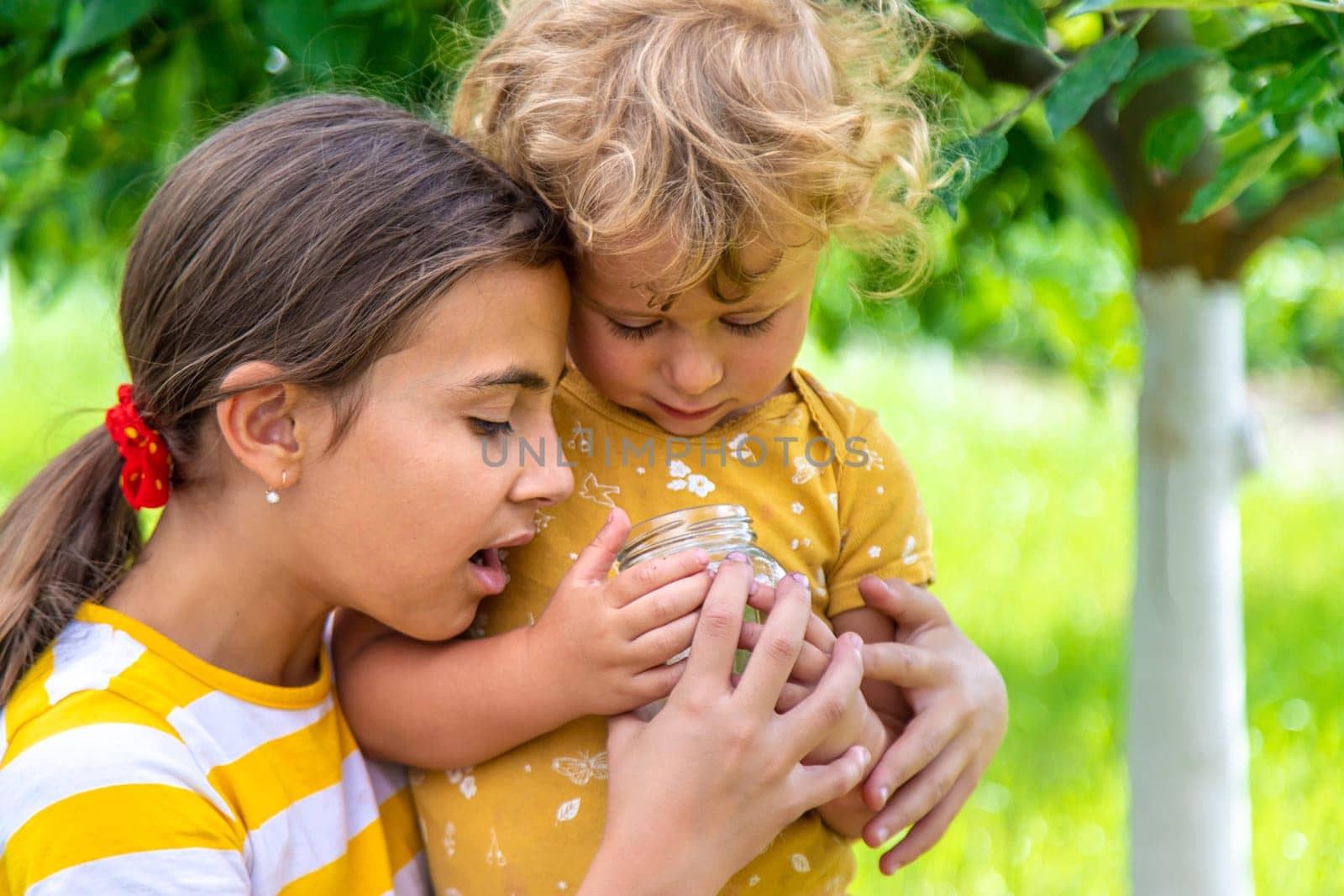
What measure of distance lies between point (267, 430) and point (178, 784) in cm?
36

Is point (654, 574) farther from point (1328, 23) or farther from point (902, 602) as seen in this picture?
point (1328, 23)

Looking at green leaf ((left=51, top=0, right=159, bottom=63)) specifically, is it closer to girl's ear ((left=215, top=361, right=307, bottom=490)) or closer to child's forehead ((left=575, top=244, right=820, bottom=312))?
girl's ear ((left=215, top=361, right=307, bottom=490))

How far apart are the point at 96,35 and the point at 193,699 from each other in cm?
78

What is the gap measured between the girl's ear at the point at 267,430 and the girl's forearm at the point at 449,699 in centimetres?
25

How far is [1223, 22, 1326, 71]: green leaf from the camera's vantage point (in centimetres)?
132

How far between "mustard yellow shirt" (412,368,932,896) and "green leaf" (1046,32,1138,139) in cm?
41

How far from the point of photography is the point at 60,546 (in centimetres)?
145

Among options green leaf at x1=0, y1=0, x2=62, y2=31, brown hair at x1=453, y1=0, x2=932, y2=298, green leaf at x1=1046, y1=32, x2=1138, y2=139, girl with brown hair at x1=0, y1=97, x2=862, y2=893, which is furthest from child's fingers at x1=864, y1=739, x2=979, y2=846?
green leaf at x1=0, y1=0, x2=62, y2=31

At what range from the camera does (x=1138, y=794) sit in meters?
2.28

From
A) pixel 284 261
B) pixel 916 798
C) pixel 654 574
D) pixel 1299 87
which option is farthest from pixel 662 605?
pixel 1299 87

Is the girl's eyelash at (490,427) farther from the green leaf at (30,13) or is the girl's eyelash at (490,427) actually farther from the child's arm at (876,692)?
the green leaf at (30,13)

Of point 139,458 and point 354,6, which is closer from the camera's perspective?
point 139,458

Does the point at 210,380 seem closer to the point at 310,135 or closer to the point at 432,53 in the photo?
the point at 310,135

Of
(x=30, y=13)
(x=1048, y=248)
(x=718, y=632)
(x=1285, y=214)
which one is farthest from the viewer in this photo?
(x=1048, y=248)
